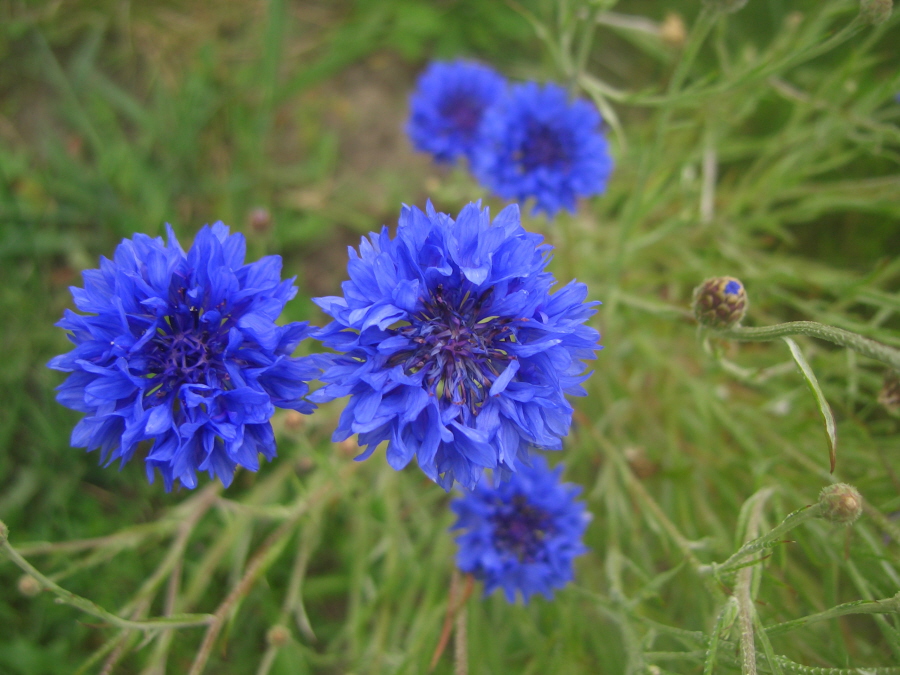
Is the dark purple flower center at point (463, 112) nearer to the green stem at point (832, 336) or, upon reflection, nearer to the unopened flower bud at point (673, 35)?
the unopened flower bud at point (673, 35)

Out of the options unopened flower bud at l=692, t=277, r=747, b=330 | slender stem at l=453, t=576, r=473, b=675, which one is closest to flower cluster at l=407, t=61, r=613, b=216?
unopened flower bud at l=692, t=277, r=747, b=330

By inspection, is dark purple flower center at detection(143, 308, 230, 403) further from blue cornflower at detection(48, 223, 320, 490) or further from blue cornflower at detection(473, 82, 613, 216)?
blue cornflower at detection(473, 82, 613, 216)

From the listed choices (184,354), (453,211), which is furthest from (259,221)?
(453,211)

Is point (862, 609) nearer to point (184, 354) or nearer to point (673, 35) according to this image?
point (184, 354)

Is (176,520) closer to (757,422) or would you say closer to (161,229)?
(161,229)

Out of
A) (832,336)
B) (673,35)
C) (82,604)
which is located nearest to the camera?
(832,336)


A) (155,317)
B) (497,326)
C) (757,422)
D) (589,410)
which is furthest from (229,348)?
(757,422)
